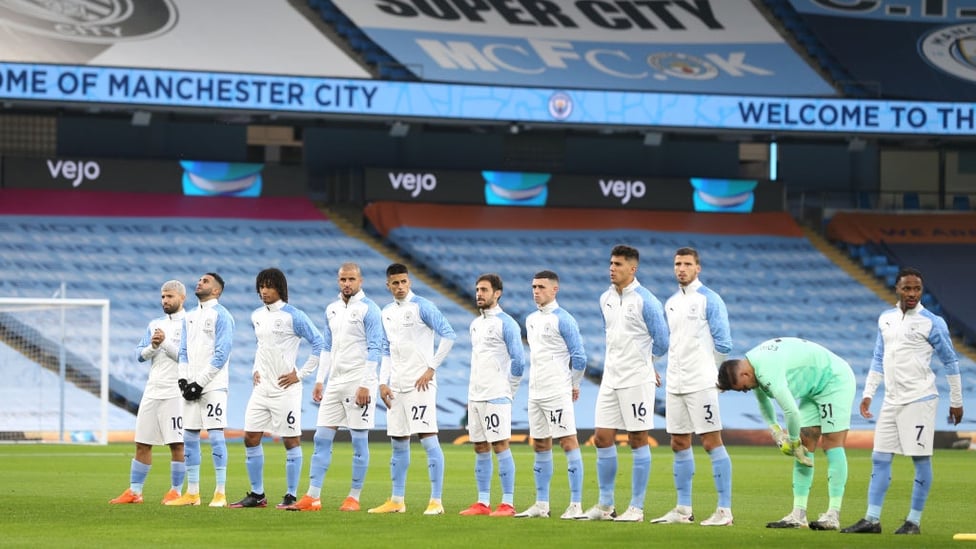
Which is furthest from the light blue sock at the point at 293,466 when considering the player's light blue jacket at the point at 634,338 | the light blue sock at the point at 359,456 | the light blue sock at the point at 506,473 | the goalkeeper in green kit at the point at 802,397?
the goalkeeper in green kit at the point at 802,397

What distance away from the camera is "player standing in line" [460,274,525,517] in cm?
1695

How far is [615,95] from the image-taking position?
40.6m

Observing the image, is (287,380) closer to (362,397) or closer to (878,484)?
(362,397)

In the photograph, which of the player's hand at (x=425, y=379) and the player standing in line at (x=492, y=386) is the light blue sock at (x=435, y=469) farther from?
the player's hand at (x=425, y=379)

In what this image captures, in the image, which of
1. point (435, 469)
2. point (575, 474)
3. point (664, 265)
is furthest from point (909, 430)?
point (664, 265)

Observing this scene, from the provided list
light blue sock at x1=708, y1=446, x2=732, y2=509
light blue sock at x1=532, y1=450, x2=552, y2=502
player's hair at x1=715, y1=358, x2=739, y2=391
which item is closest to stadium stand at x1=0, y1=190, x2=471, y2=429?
light blue sock at x1=532, y1=450, x2=552, y2=502

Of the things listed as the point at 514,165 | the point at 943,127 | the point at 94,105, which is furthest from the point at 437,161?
the point at 943,127

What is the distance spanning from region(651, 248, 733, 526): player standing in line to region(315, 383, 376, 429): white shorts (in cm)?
340

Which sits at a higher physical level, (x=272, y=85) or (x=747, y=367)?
(x=272, y=85)

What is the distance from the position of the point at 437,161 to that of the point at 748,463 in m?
19.1

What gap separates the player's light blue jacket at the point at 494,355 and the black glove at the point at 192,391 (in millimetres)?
3043

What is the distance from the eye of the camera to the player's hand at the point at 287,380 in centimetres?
1748

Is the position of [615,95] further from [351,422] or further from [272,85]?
[351,422]

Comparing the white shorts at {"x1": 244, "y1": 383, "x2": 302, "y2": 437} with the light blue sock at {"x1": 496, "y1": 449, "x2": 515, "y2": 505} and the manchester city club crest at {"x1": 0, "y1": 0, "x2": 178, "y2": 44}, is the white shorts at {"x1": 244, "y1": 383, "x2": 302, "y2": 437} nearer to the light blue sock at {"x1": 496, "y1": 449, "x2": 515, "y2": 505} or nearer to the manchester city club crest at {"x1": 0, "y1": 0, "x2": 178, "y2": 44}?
the light blue sock at {"x1": 496, "y1": 449, "x2": 515, "y2": 505}
